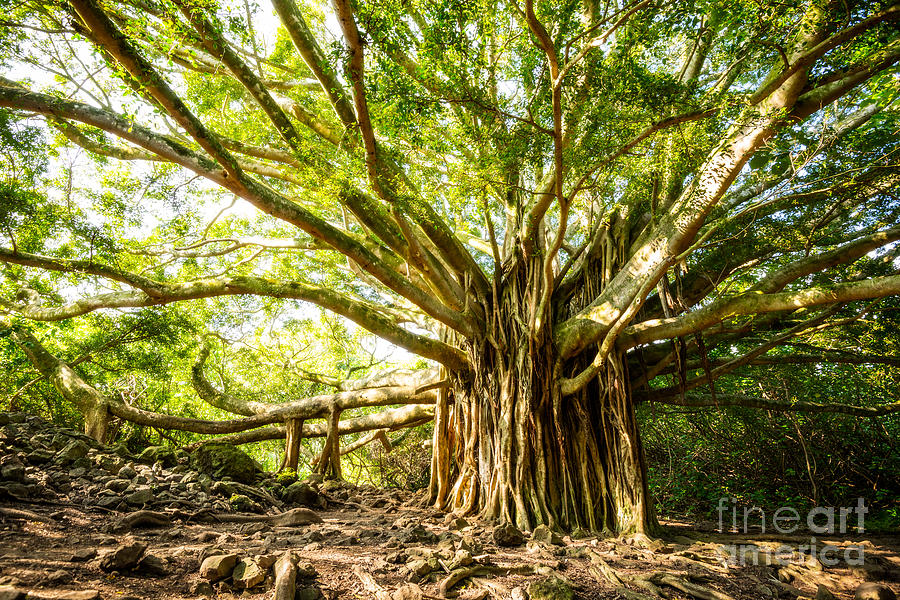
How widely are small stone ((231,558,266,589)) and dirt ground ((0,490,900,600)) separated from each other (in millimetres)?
28

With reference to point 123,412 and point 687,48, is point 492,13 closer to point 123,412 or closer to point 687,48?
point 687,48

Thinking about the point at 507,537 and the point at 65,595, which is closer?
the point at 65,595

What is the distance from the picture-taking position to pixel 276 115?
373cm

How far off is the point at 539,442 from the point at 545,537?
1116 mm

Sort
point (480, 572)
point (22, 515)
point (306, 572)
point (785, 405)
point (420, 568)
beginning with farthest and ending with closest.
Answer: point (785, 405)
point (22, 515)
point (480, 572)
point (420, 568)
point (306, 572)

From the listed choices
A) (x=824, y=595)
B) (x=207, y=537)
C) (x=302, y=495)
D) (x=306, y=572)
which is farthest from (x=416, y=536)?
(x=824, y=595)

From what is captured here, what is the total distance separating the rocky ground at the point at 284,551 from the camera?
2037 mm

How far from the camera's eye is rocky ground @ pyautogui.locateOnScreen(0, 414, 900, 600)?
2.04 metres

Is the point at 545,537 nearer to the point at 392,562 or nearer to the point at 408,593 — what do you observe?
the point at 392,562

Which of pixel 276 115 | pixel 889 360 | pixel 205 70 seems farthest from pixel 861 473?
pixel 205 70

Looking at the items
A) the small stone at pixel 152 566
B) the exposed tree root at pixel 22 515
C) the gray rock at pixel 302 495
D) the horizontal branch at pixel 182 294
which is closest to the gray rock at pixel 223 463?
the gray rock at pixel 302 495

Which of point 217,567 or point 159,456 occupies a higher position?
point 159,456

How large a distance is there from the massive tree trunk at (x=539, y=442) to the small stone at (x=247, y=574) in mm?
2931

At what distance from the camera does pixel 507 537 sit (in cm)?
359
